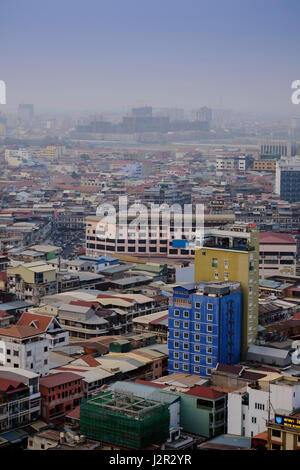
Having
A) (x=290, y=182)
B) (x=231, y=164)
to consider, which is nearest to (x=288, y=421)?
(x=290, y=182)

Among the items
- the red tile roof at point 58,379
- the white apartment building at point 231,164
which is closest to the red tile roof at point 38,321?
the red tile roof at point 58,379

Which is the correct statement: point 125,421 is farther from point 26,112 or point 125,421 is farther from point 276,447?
point 26,112

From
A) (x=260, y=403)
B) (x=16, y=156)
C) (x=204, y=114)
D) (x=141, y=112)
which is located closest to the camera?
(x=260, y=403)

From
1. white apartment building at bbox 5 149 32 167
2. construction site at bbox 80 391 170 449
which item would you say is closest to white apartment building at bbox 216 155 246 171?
white apartment building at bbox 5 149 32 167

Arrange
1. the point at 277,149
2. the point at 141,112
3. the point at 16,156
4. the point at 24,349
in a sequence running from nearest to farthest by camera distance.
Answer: the point at 24,349, the point at 277,149, the point at 16,156, the point at 141,112

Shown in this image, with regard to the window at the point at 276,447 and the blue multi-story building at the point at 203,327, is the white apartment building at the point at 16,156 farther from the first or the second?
the window at the point at 276,447

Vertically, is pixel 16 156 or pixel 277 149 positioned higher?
pixel 277 149
